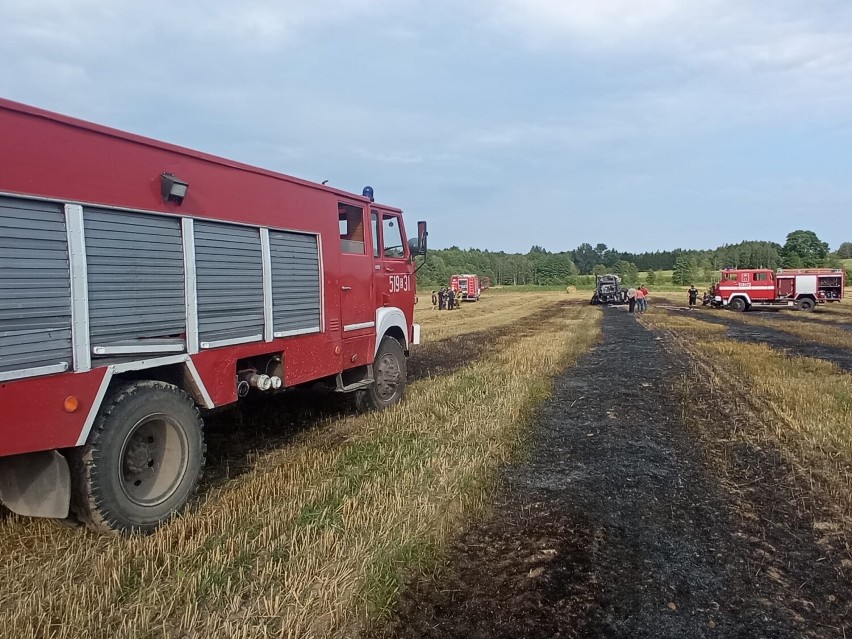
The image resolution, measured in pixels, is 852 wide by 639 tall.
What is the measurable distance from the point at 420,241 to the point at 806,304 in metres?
34.8

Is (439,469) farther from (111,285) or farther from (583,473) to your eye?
(111,285)

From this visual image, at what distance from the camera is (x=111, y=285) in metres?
3.85

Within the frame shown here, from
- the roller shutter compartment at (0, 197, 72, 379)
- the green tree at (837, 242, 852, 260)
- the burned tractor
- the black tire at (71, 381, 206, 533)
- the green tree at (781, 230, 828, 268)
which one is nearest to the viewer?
the roller shutter compartment at (0, 197, 72, 379)

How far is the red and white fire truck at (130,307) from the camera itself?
3.37m

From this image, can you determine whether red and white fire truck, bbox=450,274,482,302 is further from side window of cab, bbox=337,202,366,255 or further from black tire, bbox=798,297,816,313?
side window of cab, bbox=337,202,366,255

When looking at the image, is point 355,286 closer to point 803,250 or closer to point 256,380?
point 256,380

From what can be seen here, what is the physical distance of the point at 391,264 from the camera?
8.02 metres

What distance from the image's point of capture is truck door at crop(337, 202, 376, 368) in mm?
6695

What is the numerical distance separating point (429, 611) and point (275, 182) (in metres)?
3.97

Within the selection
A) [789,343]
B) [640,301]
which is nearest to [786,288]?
[640,301]

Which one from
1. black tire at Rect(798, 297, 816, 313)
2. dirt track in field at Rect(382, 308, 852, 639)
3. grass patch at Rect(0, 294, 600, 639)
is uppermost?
grass patch at Rect(0, 294, 600, 639)

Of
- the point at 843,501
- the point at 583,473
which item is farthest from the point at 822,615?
the point at 583,473

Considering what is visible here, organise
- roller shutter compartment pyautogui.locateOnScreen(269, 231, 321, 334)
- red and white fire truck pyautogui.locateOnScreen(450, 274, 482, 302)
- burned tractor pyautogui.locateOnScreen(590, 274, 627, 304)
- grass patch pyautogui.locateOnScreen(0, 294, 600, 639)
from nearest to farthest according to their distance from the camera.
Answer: grass patch pyautogui.locateOnScreen(0, 294, 600, 639) < roller shutter compartment pyautogui.locateOnScreen(269, 231, 321, 334) < burned tractor pyautogui.locateOnScreen(590, 274, 627, 304) < red and white fire truck pyautogui.locateOnScreen(450, 274, 482, 302)

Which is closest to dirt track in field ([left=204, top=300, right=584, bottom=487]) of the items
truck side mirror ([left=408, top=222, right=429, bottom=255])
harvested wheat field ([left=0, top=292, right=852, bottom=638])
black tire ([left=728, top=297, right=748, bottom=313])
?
harvested wheat field ([left=0, top=292, right=852, bottom=638])
